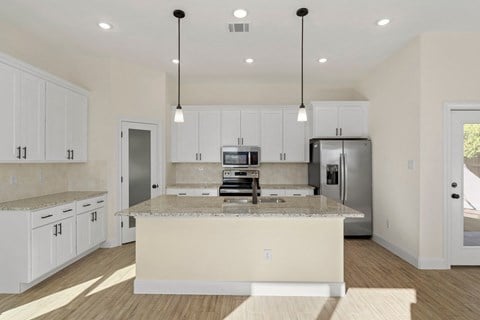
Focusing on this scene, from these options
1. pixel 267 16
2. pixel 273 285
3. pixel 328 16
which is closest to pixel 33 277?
pixel 273 285

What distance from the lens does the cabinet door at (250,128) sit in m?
5.54

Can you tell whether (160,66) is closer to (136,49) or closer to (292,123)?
(136,49)

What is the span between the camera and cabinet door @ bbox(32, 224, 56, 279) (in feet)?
10.1

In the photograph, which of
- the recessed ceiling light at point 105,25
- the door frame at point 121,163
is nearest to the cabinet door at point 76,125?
the door frame at point 121,163

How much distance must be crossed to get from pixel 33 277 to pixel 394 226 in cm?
487

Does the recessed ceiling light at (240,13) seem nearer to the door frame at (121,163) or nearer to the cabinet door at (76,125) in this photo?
the door frame at (121,163)

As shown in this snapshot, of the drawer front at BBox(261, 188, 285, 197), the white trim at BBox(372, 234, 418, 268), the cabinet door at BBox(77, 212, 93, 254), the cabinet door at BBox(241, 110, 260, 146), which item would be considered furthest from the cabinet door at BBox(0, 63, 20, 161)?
the white trim at BBox(372, 234, 418, 268)

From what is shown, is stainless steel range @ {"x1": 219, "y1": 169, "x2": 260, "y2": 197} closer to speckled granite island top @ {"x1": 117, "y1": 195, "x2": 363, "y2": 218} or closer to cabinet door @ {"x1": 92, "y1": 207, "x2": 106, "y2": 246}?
cabinet door @ {"x1": 92, "y1": 207, "x2": 106, "y2": 246}

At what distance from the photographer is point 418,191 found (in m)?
3.71

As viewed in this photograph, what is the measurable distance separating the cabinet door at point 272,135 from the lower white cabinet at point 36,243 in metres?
3.36

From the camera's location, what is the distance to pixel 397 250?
13.7 ft

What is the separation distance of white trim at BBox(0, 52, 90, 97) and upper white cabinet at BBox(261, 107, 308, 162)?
3.24m

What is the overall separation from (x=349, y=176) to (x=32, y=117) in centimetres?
490

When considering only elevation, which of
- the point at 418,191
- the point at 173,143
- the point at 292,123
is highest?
the point at 292,123
